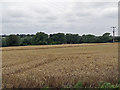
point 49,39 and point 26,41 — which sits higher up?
point 49,39

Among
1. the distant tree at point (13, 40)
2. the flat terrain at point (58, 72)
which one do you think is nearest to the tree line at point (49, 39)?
the distant tree at point (13, 40)

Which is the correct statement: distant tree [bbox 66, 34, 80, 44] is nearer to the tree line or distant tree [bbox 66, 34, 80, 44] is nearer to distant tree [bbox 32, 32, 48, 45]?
the tree line

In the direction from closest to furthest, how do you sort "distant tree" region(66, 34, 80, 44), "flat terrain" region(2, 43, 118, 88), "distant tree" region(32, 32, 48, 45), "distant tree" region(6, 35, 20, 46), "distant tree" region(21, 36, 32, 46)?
"flat terrain" region(2, 43, 118, 88)
"distant tree" region(6, 35, 20, 46)
"distant tree" region(21, 36, 32, 46)
"distant tree" region(32, 32, 48, 45)
"distant tree" region(66, 34, 80, 44)

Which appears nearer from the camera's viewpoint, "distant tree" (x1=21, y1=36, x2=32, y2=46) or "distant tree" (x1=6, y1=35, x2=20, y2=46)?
"distant tree" (x1=6, y1=35, x2=20, y2=46)

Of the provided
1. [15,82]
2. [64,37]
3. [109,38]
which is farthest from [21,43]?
[15,82]

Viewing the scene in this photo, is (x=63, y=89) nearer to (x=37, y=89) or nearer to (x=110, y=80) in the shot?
(x=37, y=89)

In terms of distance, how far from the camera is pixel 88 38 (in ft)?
268

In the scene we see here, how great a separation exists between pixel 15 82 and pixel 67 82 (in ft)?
7.50

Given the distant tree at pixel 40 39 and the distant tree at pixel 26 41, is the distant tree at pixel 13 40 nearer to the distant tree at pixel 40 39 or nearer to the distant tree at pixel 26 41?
the distant tree at pixel 26 41

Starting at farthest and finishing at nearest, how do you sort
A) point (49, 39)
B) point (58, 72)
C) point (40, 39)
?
point (49, 39), point (40, 39), point (58, 72)

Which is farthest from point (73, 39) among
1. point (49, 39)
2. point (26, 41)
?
point (26, 41)

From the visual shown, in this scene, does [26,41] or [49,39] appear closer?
[26,41]

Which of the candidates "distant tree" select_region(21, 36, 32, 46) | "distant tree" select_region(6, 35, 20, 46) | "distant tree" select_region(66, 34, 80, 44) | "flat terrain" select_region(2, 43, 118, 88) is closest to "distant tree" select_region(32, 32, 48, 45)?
"distant tree" select_region(21, 36, 32, 46)

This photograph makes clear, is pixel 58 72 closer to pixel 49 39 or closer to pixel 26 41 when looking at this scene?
pixel 26 41
